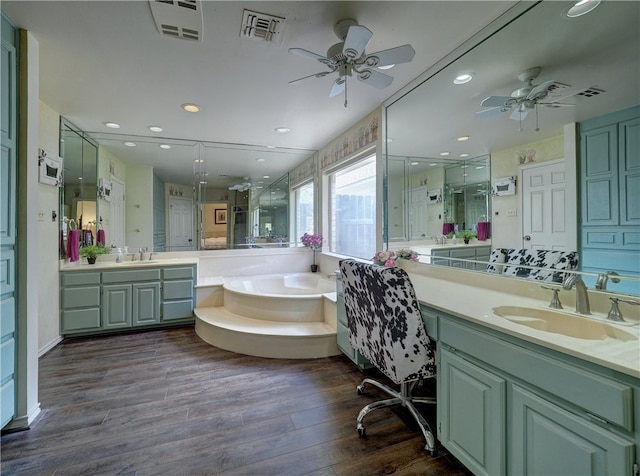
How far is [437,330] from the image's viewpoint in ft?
5.13

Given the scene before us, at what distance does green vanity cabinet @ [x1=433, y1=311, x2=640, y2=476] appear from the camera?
35.1 inches

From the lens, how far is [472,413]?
1.37 metres

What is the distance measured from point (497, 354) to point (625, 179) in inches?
38.4

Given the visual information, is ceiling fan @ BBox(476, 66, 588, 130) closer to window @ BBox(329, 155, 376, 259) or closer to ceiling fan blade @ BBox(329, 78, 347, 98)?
ceiling fan blade @ BBox(329, 78, 347, 98)

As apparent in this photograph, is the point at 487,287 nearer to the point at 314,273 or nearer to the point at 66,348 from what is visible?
the point at 314,273

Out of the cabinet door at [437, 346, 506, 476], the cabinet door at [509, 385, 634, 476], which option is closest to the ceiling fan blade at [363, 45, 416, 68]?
the cabinet door at [437, 346, 506, 476]

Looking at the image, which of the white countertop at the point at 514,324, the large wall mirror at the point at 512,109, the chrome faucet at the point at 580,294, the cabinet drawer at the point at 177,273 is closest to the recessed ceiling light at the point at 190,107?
the cabinet drawer at the point at 177,273

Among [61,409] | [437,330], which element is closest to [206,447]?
[61,409]

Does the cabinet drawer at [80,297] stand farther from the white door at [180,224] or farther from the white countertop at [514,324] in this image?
the white countertop at [514,324]

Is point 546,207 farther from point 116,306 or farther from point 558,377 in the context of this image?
point 116,306

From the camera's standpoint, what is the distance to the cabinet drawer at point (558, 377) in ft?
2.87

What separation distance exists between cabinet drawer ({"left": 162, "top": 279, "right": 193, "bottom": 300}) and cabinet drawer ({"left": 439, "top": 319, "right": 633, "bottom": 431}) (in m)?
3.28

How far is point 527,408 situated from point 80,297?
4088mm

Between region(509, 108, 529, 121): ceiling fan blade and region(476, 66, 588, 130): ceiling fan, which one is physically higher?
region(476, 66, 588, 130): ceiling fan
